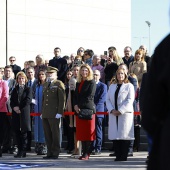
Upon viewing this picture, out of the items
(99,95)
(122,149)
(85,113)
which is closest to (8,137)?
(99,95)

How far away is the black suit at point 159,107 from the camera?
3262 mm

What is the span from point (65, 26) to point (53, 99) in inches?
569

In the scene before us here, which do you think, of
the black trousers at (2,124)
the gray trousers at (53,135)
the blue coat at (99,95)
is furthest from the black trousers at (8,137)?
the blue coat at (99,95)

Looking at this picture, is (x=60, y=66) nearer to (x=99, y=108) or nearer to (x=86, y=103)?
(x=99, y=108)

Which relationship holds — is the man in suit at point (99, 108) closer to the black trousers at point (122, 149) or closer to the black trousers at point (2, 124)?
the black trousers at point (122, 149)

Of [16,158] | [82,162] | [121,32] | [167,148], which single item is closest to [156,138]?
[167,148]

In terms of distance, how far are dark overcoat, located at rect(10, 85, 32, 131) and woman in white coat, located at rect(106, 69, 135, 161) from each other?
2.25 meters

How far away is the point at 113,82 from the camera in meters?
13.2

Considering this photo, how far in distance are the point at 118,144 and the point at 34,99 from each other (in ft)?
9.86

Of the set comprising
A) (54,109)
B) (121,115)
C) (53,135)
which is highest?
(54,109)

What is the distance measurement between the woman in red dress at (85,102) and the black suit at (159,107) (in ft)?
31.7

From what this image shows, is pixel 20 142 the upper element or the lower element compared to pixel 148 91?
lower

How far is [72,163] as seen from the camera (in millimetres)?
12633

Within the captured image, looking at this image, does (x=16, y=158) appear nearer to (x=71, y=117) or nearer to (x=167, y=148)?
(x=71, y=117)
